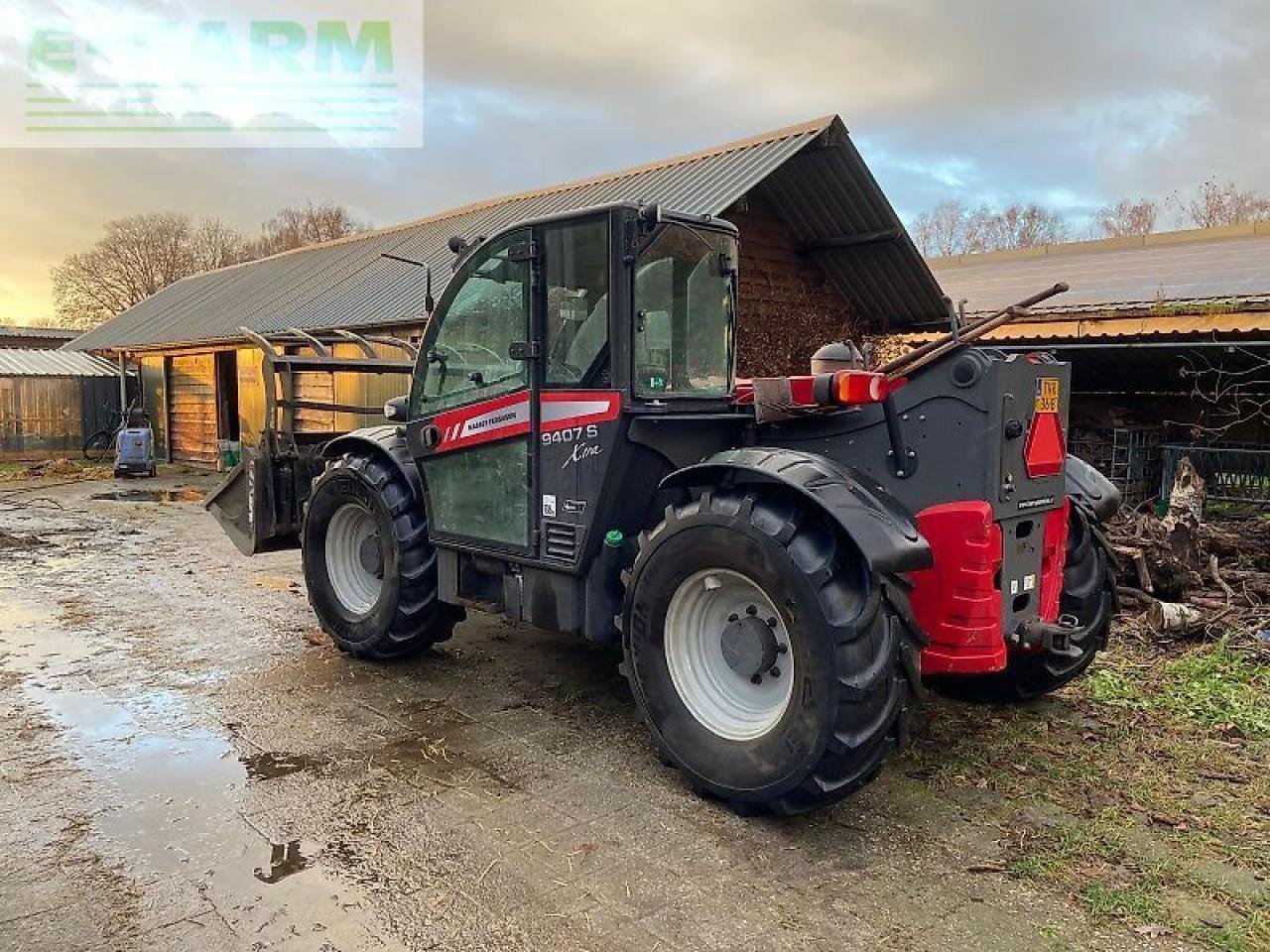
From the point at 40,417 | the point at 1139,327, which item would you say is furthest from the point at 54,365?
the point at 1139,327

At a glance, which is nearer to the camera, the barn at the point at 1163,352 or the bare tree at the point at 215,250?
the barn at the point at 1163,352

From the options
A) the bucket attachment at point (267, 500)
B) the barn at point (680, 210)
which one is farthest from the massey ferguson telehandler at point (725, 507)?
the barn at point (680, 210)

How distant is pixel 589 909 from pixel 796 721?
3.13 feet

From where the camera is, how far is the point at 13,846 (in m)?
3.38

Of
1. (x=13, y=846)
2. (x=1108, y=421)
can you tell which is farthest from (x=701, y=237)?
(x=1108, y=421)

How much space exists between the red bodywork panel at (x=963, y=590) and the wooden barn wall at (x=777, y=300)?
302 inches

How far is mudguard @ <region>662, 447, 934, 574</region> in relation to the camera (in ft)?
10.7

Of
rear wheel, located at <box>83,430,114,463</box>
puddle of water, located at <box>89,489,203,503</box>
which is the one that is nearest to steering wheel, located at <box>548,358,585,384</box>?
puddle of water, located at <box>89,489,203,503</box>

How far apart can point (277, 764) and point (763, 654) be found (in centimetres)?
221

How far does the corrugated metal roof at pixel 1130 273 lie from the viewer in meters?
10.1

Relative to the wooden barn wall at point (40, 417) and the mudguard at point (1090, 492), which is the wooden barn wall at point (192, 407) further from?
the mudguard at point (1090, 492)

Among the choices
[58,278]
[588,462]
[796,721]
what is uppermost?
[58,278]

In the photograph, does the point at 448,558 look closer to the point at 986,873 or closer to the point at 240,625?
the point at 240,625

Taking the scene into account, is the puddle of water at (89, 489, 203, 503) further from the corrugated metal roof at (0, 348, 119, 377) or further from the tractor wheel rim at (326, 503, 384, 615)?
the tractor wheel rim at (326, 503, 384, 615)
